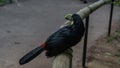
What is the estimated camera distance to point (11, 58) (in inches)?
214

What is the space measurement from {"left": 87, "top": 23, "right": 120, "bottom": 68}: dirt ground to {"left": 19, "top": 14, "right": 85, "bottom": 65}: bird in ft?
7.23

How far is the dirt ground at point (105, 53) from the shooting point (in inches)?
201

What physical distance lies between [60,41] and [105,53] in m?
3.01

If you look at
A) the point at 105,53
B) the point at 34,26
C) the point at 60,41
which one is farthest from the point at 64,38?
the point at 34,26

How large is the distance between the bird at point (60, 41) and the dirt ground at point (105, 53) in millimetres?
2205

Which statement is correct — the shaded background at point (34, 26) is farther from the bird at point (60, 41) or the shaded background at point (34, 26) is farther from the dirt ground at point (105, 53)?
the bird at point (60, 41)

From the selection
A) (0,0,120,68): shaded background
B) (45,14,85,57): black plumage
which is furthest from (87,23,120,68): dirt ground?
(45,14,85,57): black plumage

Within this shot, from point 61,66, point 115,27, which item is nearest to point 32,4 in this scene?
point 115,27

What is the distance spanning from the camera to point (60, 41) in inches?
110

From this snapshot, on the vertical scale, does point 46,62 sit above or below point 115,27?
above

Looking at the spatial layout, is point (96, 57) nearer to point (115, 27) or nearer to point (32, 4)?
point (115, 27)

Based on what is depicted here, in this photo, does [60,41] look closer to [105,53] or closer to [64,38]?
[64,38]

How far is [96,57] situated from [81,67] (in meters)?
0.58

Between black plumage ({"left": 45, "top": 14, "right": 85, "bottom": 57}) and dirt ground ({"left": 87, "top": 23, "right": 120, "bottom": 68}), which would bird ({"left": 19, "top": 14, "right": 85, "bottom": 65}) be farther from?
dirt ground ({"left": 87, "top": 23, "right": 120, "bottom": 68})
